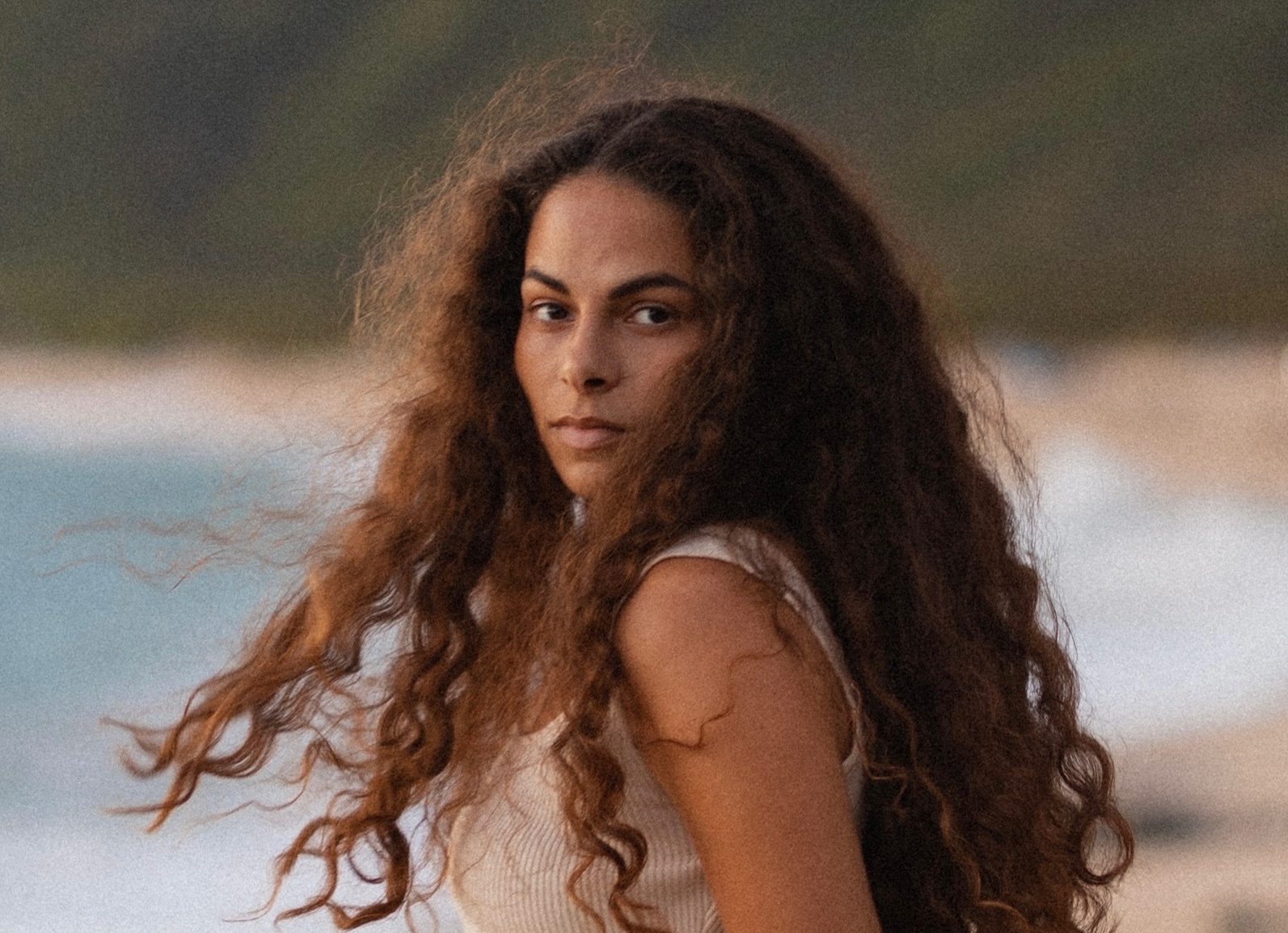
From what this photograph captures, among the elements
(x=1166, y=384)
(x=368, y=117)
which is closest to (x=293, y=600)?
(x=368, y=117)

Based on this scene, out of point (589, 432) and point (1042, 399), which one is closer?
point (589, 432)

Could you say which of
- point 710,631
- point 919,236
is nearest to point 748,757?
point 710,631

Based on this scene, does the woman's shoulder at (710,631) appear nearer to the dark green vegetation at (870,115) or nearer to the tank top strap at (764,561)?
the tank top strap at (764,561)

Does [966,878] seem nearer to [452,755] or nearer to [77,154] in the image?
[452,755]

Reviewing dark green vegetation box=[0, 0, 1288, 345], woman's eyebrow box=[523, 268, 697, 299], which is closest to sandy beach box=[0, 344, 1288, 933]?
dark green vegetation box=[0, 0, 1288, 345]

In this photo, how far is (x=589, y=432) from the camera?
132cm

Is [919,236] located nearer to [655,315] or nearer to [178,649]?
[178,649]

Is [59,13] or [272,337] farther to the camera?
[272,337]

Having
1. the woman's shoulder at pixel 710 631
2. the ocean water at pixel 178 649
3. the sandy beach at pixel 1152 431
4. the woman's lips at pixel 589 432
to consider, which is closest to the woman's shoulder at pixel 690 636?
the woman's shoulder at pixel 710 631

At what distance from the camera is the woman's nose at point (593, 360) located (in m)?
1.30

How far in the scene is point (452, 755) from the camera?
4.59 ft

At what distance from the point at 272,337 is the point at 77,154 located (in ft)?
2.33

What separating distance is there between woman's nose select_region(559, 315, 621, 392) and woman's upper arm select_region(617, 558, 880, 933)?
0.23 m

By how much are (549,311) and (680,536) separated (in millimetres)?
285
